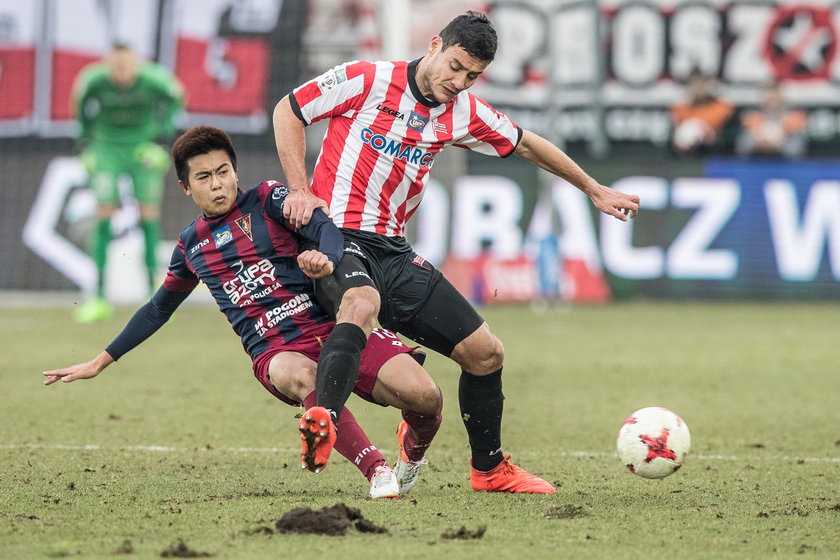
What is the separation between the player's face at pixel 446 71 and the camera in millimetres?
4961

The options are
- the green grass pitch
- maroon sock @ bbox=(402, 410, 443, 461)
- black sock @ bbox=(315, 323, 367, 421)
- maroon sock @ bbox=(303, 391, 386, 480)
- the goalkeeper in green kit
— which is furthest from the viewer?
the goalkeeper in green kit

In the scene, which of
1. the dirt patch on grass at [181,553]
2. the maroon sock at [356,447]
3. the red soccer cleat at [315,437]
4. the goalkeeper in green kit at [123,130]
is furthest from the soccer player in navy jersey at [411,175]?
the goalkeeper in green kit at [123,130]

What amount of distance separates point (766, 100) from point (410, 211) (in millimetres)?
12064

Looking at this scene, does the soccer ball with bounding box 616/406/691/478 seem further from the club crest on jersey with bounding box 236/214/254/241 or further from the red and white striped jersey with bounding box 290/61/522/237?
the club crest on jersey with bounding box 236/214/254/241

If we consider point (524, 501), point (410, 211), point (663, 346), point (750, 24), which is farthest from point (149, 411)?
point (750, 24)

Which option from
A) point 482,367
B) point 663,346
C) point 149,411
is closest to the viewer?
point 482,367

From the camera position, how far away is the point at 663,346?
11.3 meters

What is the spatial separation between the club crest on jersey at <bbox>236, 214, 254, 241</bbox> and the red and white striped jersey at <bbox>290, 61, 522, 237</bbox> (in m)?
0.34

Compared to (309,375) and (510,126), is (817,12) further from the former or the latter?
(309,375)

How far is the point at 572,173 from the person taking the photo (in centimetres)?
541

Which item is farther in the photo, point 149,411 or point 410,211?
point 149,411

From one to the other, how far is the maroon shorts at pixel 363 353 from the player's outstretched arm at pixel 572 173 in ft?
3.41

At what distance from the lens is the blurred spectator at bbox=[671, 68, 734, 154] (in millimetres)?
16109

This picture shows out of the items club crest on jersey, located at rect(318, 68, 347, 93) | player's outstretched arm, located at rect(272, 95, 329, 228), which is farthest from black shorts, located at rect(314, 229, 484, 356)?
club crest on jersey, located at rect(318, 68, 347, 93)
